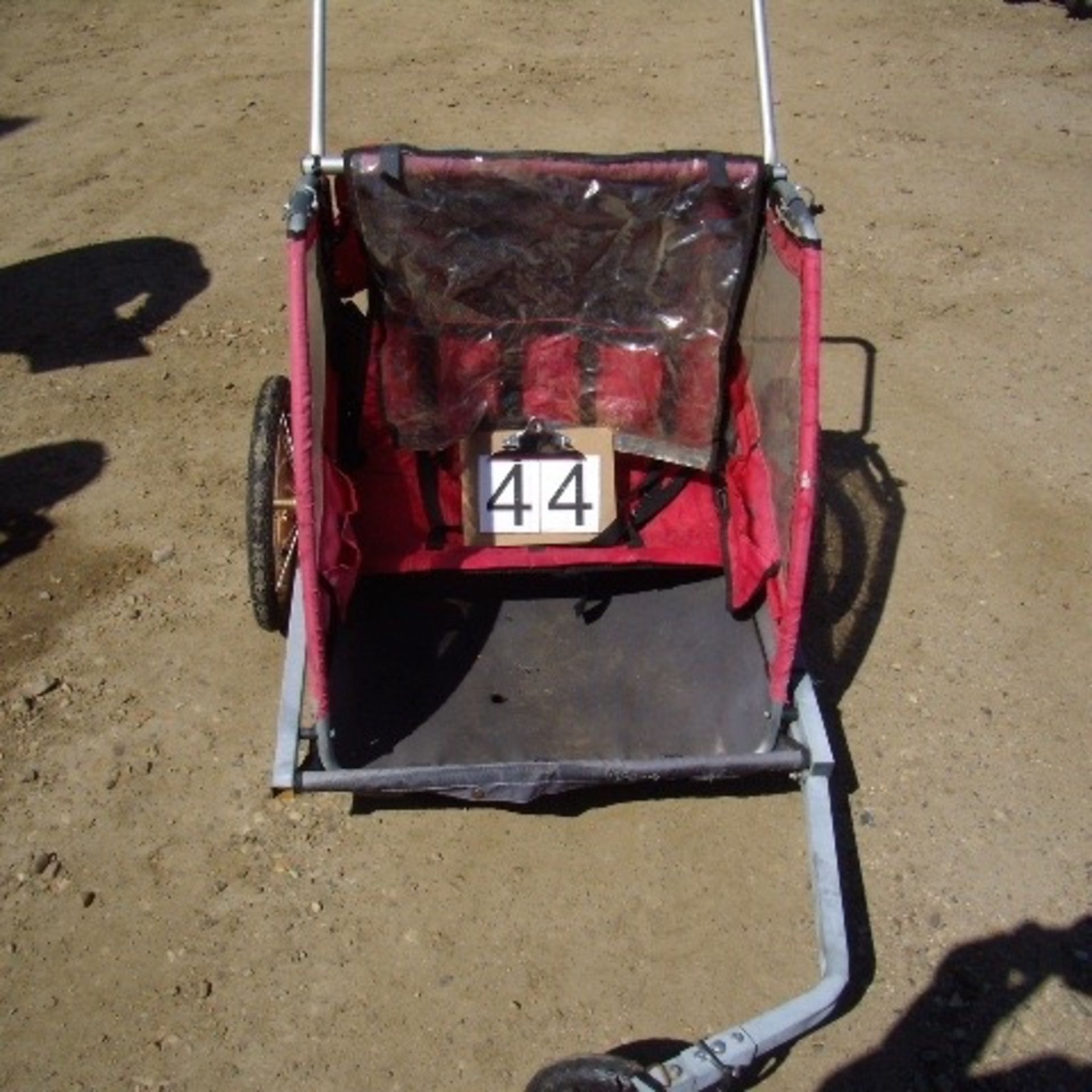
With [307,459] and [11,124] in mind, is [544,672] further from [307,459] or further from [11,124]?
[11,124]

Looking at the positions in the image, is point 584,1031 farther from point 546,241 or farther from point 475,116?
point 475,116

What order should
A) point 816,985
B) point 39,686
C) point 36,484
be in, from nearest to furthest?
1. point 816,985
2. point 39,686
3. point 36,484

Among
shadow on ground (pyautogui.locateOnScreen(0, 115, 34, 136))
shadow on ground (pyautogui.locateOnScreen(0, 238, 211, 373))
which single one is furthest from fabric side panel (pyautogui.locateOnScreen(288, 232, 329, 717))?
shadow on ground (pyautogui.locateOnScreen(0, 115, 34, 136))

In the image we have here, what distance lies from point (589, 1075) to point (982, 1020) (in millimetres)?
1198

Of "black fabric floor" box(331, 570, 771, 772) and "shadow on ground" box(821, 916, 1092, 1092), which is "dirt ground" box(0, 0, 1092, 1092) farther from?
"black fabric floor" box(331, 570, 771, 772)

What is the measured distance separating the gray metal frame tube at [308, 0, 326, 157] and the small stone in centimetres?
200

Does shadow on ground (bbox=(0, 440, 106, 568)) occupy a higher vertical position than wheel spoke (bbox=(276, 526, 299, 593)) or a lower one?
lower

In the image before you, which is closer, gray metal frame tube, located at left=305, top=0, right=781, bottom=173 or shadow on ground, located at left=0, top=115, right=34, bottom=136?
gray metal frame tube, located at left=305, top=0, right=781, bottom=173

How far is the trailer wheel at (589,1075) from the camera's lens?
2859mm

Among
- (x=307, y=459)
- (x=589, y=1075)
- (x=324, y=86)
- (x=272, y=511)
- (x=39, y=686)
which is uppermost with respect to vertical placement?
(x=324, y=86)

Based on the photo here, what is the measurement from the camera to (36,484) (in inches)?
201

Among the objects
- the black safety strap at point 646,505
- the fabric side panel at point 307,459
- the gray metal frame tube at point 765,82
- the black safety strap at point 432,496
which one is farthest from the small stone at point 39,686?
the gray metal frame tube at point 765,82

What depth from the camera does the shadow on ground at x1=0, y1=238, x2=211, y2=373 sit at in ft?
19.6

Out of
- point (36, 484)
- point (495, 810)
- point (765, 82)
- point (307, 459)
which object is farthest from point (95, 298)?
point (495, 810)
